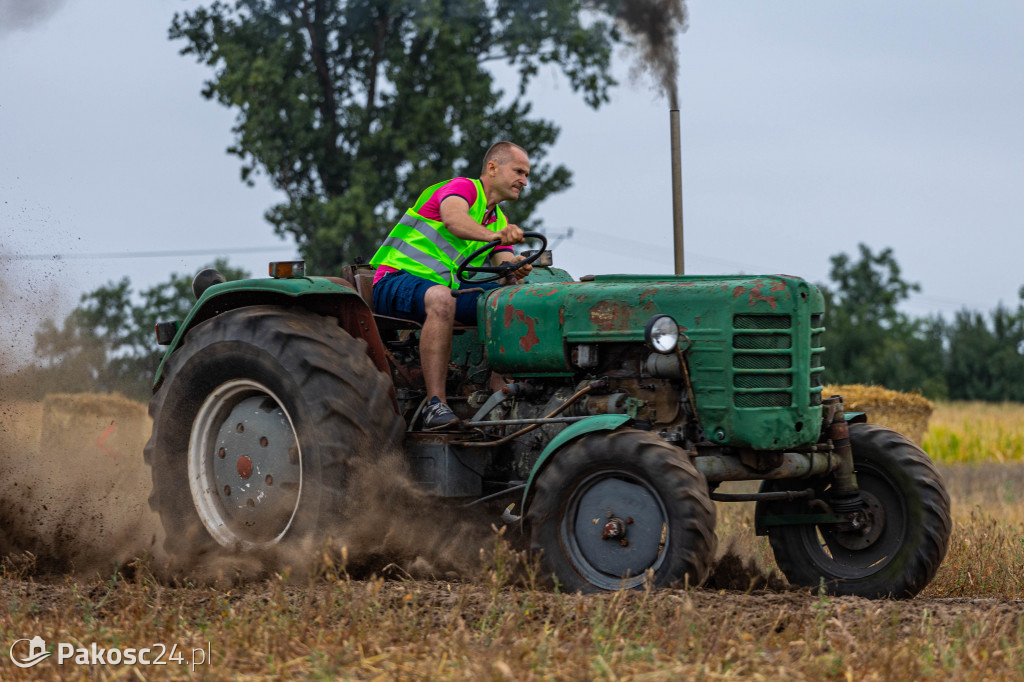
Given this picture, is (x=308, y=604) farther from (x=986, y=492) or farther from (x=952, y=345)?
(x=952, y=345)

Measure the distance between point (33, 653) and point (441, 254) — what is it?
3112 mm

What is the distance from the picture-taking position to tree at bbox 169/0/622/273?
24.2m

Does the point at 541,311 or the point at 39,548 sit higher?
the point at 541,311

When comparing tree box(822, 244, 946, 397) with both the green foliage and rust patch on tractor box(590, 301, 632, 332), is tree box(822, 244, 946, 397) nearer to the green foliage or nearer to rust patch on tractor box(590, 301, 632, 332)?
the green foliage

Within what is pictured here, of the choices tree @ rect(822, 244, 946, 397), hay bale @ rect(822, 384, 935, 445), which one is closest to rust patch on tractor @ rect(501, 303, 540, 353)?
hay bale @ rect(822, 384, 935, 445)

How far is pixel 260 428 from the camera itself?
21.5ft

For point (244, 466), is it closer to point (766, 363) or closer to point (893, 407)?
point (766, 363)

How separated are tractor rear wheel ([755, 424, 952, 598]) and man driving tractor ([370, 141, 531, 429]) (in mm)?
1763

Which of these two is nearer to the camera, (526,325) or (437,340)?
(526,325)

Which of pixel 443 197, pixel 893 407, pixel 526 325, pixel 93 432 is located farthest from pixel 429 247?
pixel 893 407

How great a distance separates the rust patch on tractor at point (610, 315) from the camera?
6.17 meters

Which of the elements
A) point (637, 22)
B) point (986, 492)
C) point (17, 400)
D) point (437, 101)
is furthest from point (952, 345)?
point (17, 400)

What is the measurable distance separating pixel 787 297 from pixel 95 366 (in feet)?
21.8

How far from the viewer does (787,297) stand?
19.5ft
